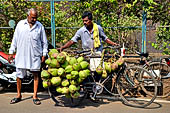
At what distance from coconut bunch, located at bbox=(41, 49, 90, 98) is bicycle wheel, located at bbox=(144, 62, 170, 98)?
150cm

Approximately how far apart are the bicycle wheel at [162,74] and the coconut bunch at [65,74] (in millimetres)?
1504

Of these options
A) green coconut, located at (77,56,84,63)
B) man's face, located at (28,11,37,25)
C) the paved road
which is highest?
man's face, located at (28,11,37,25)

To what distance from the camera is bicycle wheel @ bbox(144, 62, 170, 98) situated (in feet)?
17.3

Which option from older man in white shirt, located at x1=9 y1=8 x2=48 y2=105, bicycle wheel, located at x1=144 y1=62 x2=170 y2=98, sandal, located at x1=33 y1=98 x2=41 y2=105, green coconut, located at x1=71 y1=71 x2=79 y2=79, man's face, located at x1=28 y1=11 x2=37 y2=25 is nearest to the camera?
green coconut, located at x1=71 y1=71 x2=79 y2=79

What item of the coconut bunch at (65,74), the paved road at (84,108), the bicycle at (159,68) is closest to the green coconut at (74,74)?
the coconut bunch at (65,74)

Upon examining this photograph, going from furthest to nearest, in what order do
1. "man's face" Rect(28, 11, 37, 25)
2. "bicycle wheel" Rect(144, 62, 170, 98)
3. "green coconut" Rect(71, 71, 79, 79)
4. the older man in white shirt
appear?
1. "bicycle wheel" Rect(144, 62, 170, 98)
2. the older man in white shirt
3. "man's face" Rect(28, 11, 37, 25)
4. "green coconut" Rect(71, 71, 79, 79)

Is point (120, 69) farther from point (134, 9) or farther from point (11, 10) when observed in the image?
point (11, 10)

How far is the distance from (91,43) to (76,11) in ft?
7.91

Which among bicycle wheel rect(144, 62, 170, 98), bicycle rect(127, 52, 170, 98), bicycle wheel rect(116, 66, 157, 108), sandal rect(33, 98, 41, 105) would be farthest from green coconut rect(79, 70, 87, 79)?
bicycle wheel rect(144, 62, 170, 98)

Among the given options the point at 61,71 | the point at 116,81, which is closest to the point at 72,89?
the point at 61,71

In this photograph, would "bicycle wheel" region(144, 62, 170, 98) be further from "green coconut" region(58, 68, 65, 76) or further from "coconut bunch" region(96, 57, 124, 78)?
"green coconut" region(58, 68, 65, 76)

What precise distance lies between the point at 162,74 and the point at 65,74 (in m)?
2.29

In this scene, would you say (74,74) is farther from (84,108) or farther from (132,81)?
(132,81)

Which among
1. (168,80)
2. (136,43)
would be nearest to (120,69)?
(168,80)
